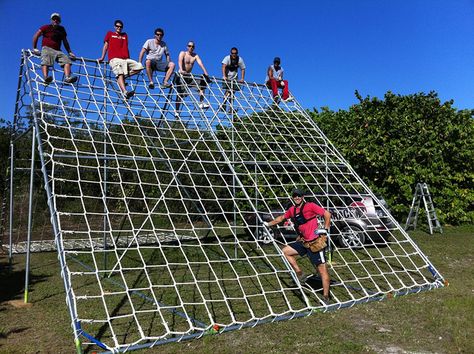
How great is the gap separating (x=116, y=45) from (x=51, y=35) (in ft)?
3.45

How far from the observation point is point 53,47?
670cm

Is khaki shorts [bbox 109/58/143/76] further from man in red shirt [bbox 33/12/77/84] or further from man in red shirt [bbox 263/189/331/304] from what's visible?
man in red shirt [bbox 263/189/331/304]

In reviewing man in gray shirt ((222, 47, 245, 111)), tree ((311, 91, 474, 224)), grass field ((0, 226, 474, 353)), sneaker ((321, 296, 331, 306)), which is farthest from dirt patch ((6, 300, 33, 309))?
tree ((311, 91, 474, 224))

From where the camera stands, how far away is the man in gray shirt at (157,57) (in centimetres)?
771

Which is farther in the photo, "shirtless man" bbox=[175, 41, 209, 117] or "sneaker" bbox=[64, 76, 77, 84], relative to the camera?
"shirtless man" bbox=[175, 41, 209, 117]

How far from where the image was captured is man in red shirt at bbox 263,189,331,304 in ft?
17.0

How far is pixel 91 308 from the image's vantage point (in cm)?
513

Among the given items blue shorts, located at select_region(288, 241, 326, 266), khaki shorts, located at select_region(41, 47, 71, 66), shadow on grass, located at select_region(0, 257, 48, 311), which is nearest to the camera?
blue shorts, located at select_region(288, 241, 326, 266)

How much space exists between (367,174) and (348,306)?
7548mm

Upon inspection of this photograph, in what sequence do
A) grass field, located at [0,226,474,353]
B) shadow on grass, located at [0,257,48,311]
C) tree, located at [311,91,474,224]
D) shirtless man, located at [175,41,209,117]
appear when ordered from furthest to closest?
tree, located at [311,91,474,224], shirtless man, located at [175,41,209,117], shadow on grass, located at [0,257,48,311], grass field, located at [0,226,474,353]

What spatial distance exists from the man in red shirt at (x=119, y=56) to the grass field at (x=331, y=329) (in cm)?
363

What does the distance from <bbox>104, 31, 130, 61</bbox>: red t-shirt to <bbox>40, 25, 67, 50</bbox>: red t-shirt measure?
2.56 ft

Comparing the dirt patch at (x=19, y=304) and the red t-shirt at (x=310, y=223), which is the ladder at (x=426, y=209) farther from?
the dirt patch at (x=19, y=304)

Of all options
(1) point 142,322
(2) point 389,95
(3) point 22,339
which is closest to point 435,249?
(2) point 389,95
